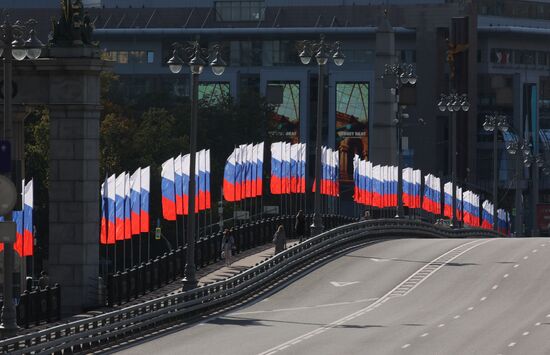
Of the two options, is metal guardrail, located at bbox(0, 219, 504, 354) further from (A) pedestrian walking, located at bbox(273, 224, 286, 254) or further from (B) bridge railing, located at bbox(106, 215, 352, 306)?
(B) bridge railing, located at bbox(106, 215, 352, 306)

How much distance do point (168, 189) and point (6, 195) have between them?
3337 centimetres

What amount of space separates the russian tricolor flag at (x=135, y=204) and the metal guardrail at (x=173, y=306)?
474cm

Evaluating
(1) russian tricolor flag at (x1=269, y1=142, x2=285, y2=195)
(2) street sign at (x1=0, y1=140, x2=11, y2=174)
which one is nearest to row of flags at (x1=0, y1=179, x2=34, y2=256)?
(2) street sign at (x1=0, y1=140, x2=11, y2=174)

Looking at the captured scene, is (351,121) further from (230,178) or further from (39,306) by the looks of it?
(39,306)

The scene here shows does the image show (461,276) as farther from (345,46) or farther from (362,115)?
(345,46)

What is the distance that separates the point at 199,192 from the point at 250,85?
124046mm

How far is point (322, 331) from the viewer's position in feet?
170

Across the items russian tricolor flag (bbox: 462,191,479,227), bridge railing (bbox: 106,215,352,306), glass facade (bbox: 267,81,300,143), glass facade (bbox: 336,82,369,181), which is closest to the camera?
bridge railing (bbox: 106,215,352,306)

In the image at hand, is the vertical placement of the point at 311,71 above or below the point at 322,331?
above

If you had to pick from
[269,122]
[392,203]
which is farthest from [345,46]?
[392,203]

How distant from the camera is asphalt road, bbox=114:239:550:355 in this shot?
47906 millimetres

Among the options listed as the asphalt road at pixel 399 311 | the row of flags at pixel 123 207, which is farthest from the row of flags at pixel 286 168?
the row of flags at pixel 123 207

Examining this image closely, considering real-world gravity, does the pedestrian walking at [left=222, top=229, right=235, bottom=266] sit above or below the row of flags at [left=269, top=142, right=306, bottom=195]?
below

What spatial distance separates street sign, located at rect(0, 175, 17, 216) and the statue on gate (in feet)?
62.5
